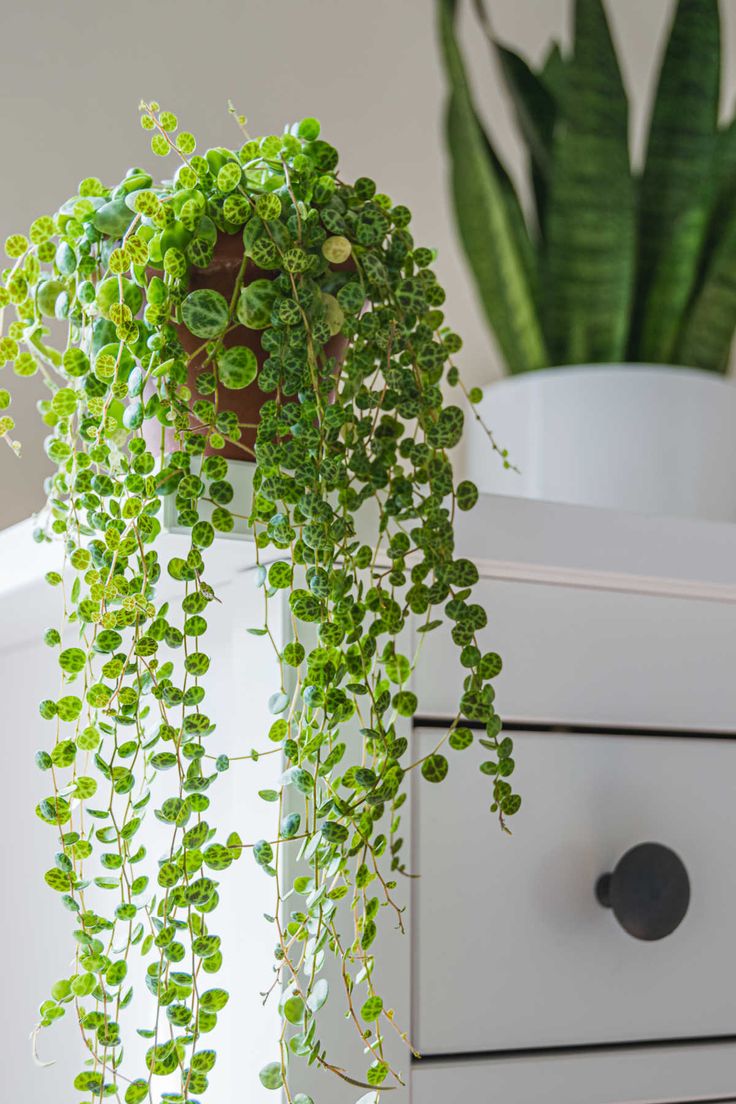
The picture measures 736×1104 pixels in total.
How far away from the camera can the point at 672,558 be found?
0.67 metres

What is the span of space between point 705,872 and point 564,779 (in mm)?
109

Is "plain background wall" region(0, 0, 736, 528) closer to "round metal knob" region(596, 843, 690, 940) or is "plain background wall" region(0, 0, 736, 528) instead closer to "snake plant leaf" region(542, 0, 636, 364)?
"snake plant leaf" region(542, 0, 636, 364)

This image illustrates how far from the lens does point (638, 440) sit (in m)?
0.92

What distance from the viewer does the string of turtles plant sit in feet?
1.59

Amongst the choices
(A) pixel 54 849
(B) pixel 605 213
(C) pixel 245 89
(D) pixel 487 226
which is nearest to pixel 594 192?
(B) pixel 605 213

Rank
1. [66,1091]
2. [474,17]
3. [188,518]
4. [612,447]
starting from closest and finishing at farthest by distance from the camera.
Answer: [188,518], [66,1091], [612,447], [474,17]

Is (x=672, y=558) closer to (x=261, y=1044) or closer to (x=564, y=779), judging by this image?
(x=564, y=779)

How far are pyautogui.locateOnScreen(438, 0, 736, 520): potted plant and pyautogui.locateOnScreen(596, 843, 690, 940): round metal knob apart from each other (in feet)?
1.20

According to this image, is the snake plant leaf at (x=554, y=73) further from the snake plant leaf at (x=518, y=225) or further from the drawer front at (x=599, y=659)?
the drawer front at (x=599, y=659)

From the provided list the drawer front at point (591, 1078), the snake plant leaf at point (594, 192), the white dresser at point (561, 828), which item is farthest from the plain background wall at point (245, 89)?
the drawer front at point (591, 1078)

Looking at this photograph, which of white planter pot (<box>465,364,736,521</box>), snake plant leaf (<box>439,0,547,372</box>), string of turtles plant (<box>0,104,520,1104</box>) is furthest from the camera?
snake plant leaf (<box>439,0,547,372</box>)

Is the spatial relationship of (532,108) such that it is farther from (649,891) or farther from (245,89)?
(649,891)

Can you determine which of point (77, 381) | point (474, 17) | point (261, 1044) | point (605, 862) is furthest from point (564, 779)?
point (474, 17)

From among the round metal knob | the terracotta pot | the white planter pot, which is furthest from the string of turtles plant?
the white planter pot
